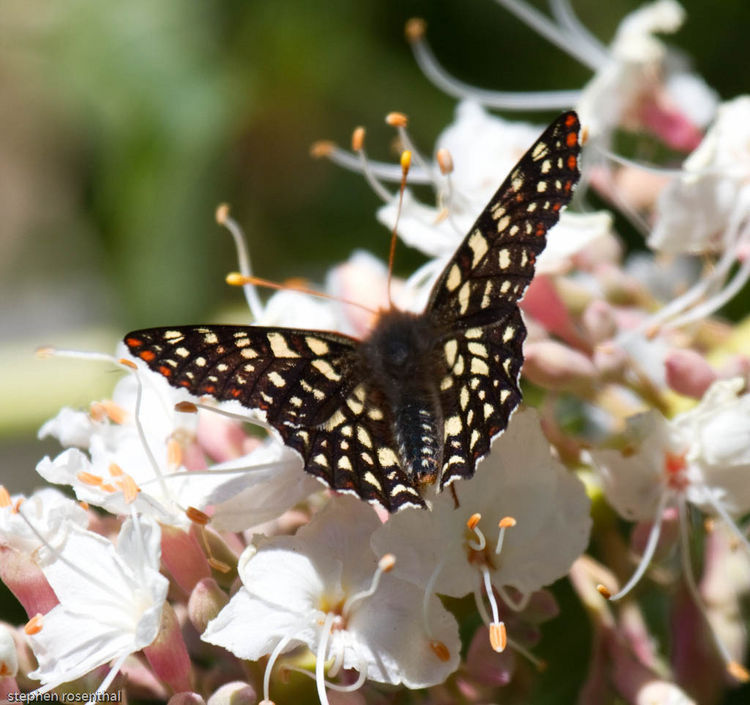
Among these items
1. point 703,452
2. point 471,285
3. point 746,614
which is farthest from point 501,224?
point 746,614

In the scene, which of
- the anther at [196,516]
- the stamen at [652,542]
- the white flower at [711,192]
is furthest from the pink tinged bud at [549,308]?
the anther at [196,516]

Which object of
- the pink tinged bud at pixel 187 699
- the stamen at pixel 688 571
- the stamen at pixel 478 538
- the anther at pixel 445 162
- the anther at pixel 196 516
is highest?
the anther at pixel 445 162

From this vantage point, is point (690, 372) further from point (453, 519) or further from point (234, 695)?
point (234, 695)

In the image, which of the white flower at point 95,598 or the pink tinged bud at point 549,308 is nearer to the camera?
the white flower at point 95,598

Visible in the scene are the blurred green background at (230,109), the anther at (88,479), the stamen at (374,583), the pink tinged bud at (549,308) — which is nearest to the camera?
the stamen at (374,583)

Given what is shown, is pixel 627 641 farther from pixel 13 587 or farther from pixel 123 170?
pixel 123 170

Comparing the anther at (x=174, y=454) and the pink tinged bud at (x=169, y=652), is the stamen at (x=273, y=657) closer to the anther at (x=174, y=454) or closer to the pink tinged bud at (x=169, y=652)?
the pink tinged bud at (x=169, y=652)

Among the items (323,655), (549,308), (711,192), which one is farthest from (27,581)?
(711,192)

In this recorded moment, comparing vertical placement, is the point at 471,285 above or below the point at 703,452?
above
